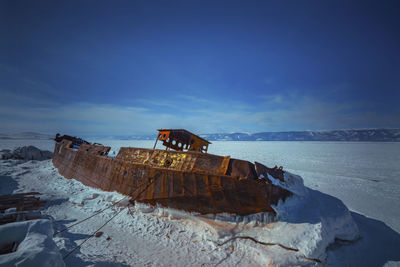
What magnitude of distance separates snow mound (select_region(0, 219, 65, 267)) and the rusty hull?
3174 mm

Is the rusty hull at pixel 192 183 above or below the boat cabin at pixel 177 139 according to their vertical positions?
below

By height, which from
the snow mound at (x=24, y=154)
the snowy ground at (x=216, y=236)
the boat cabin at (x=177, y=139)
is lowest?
the snowy ground at (x=216, y=236)

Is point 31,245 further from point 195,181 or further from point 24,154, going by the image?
point 24,154

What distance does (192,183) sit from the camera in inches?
210

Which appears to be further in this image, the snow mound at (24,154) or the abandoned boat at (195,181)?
the snow mound at (24,154)

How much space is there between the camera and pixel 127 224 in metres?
5.53

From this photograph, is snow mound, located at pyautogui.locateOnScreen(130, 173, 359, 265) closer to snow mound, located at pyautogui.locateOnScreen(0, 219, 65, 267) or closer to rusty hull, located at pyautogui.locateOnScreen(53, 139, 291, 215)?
rusty hull, located at pyautogui.locateOnScreen(53, 139, 291, 215)

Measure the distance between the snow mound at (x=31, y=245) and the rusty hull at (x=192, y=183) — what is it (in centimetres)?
317

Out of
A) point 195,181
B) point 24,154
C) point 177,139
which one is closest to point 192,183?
point 195,181

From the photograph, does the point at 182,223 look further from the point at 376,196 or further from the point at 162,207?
the point at 376,196

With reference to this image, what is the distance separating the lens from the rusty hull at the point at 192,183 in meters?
4.96

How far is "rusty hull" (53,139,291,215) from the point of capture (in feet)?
16.3

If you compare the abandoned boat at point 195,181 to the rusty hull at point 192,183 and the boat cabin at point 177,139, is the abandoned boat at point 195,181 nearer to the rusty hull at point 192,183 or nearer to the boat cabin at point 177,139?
the rusty hull at point 192,183

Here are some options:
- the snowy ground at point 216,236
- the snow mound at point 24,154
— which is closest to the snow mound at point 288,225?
the snowy ground at point 216,236
